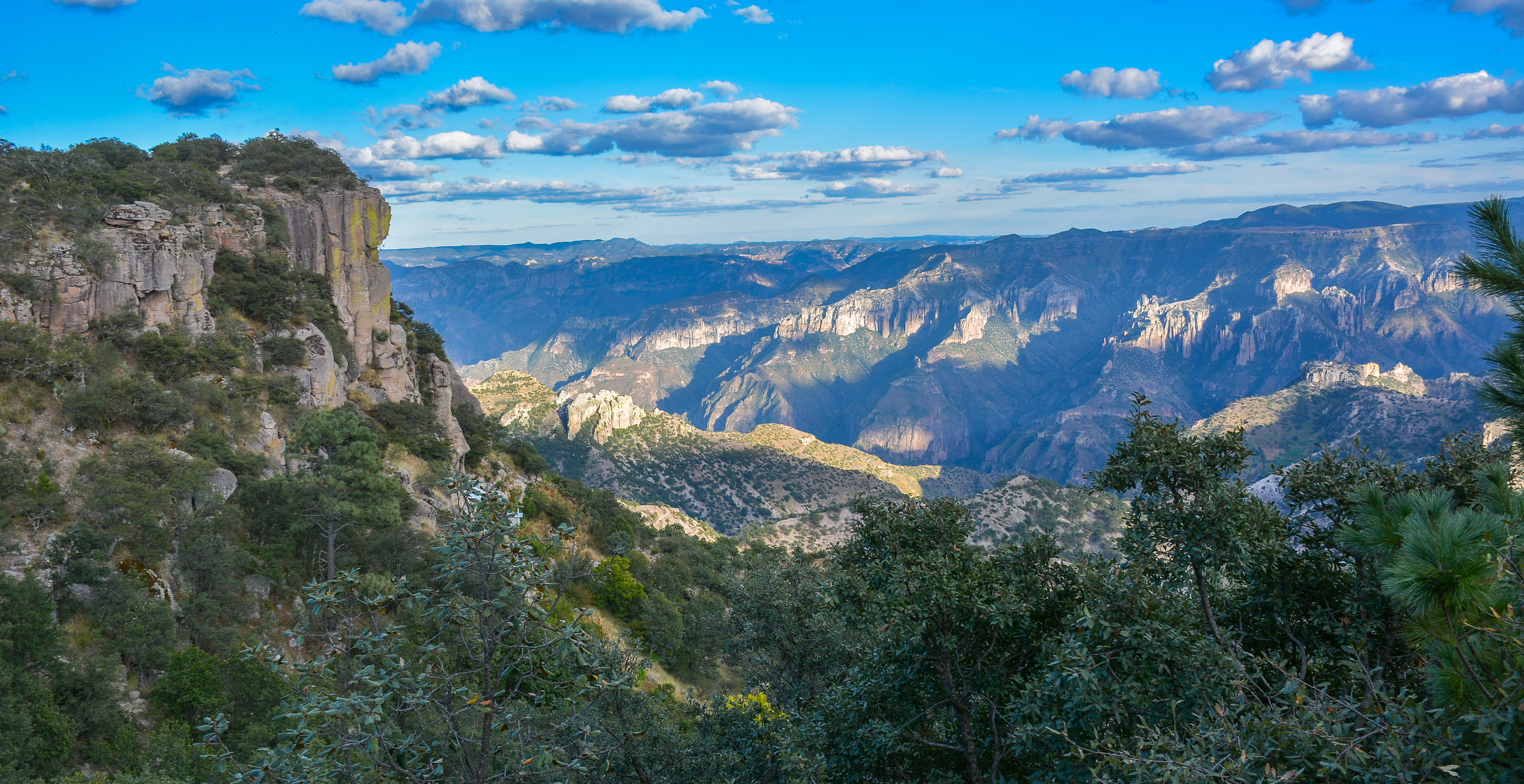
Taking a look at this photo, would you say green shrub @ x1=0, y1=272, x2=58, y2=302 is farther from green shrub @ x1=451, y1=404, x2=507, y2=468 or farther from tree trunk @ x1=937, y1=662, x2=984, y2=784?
tree trunk @ x1=937, y1=662, x2=984, y2=784

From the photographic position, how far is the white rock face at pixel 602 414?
177375mm

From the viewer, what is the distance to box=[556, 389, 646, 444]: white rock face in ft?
582

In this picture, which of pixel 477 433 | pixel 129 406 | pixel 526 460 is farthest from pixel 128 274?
pixel 526 460

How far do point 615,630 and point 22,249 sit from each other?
105 feet

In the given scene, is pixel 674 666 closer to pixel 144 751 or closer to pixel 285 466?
pixel 285 466

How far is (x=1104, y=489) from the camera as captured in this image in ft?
39.2

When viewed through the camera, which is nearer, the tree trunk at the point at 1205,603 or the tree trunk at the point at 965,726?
the tree trunk at the point at 1205,603

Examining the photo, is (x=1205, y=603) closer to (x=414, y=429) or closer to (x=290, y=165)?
(x=414, y=429)

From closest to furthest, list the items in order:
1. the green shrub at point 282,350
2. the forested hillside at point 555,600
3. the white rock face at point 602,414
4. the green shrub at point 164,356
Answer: the forested hillside at point 555,600 → the green shrub at point 164,356 → the green shrub at point 282,350 → the white rock face at point 602,414

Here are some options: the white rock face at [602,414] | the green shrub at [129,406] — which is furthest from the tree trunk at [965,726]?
the white rock face at [602,414]

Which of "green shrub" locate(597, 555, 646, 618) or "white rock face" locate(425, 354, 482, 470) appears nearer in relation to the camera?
"green shrub" locate(597, 555, 646, 618)

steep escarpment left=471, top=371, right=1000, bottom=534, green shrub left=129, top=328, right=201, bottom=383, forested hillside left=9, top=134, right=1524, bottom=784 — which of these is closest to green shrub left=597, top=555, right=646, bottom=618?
forested hillside left=9, top=134, right=1524, bottom=784

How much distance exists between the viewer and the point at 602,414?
18050cm

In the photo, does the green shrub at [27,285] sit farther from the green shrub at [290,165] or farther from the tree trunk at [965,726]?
the tree trunk at [965,726]
